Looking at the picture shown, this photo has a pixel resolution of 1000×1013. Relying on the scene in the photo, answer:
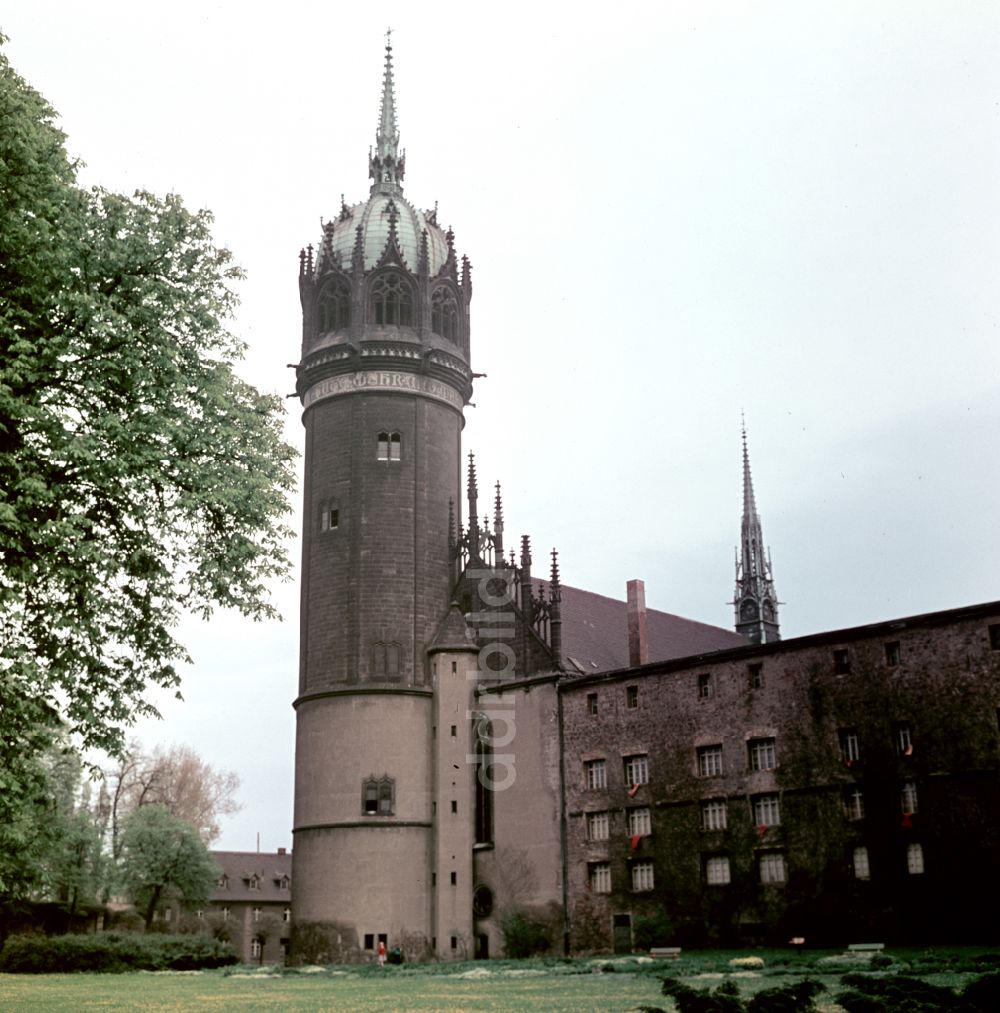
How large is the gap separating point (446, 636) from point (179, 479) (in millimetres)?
32801

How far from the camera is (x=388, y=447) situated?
56.8 metres

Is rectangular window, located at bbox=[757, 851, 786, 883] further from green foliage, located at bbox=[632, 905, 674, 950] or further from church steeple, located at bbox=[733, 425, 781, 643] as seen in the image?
church steeple, located at bbox=[733, 425, 781, 643]

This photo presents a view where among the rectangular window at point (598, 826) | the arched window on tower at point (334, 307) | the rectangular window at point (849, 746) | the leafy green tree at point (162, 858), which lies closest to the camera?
the rectangular window at point (849, 746)

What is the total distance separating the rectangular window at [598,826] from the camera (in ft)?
162

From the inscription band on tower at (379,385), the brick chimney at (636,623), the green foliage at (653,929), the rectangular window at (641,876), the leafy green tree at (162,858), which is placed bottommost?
the green foliage at (653,929)

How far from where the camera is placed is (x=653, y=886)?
47.4 m

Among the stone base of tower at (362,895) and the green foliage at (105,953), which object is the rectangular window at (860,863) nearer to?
the stone base of tower at (362,895)

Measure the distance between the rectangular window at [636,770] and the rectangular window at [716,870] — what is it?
3.87 meters

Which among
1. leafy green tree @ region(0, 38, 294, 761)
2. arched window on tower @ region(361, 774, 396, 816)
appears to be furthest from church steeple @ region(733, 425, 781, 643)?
leafy green tree @ region(0, 38, 294, 761)

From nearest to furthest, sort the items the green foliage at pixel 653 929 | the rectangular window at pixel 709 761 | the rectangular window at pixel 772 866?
the rectangular window at pixel 772 866, the green foliage at pixel 653 929, the rectangular window at pixel 709 761

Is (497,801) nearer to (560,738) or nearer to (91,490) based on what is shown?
(560,738)

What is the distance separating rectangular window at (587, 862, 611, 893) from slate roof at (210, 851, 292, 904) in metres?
49.1

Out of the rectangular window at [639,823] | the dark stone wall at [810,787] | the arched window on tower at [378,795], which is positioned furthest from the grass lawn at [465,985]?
the arched window on tower at [378,795]

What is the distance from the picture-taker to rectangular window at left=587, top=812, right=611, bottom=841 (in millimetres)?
49344
